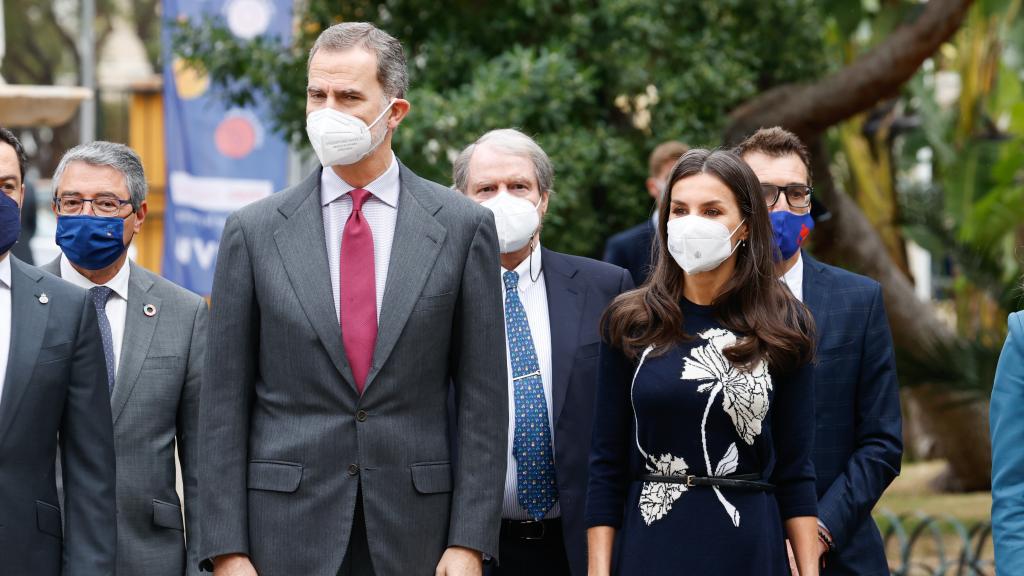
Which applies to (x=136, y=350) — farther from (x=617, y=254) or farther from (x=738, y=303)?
(x=617, y=254)

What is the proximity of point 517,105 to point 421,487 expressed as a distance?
18.1 feet

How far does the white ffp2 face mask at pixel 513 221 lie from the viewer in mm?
4938

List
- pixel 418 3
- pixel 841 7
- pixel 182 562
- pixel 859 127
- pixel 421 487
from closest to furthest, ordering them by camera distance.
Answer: pixel 421 487, pixel 182 562, pixel 418 3, pixel 841 7, pixel 859 127

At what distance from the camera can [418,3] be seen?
10.2 meters

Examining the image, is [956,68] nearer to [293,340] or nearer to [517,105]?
[517,105]

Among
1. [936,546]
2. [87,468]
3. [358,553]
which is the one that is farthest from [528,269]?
[936,546]

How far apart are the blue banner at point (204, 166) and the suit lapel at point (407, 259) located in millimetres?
7076

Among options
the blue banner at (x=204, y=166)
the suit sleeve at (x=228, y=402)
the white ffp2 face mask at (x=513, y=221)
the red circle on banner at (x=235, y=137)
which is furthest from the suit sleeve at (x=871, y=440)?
the red circle on banner at (x=235, y=137)

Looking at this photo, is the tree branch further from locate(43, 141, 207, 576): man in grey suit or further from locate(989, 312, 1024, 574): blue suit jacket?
locate(989, 312, 1024, 574): blue suit jacket

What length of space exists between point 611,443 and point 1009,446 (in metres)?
1.13

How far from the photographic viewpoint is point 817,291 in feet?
16.2

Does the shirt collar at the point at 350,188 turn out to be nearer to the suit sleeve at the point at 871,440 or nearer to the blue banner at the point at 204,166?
the suit sleeve at the point at 871,440

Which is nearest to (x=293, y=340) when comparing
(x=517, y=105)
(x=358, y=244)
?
(x=358, y=244)

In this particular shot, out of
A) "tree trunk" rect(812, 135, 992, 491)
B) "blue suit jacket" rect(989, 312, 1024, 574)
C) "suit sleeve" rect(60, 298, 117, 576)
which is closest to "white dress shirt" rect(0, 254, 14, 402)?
"suit sleeve" rect(60, 298, 117, 576)
